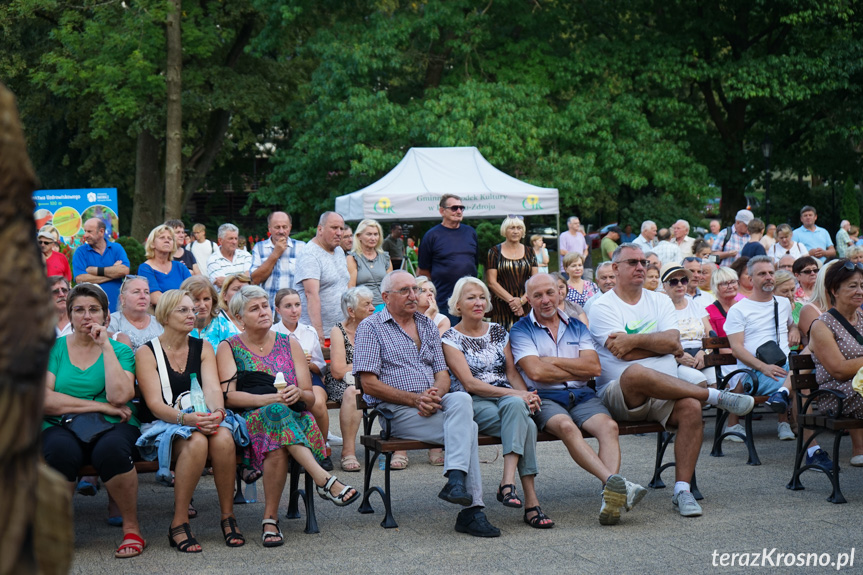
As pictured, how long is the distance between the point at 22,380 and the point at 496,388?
5.09 metres

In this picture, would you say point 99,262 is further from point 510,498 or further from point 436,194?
point 436,194

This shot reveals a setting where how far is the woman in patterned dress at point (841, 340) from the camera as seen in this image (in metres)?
6.46

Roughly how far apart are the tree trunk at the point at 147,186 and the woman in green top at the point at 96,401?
22.2 m

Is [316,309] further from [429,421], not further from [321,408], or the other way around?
[429,421]

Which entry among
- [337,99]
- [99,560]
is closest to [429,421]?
[99,560]

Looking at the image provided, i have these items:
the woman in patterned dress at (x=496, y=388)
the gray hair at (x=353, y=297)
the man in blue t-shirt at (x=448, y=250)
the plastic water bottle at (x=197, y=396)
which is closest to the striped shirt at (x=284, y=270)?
the man in blue t-shirt at (x=448, y=250)

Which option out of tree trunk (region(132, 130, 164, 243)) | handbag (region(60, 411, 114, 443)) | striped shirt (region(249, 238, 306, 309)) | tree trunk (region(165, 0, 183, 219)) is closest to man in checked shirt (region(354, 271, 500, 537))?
handbag (region(60, 411, 114, 443))

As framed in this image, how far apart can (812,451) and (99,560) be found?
191 inches

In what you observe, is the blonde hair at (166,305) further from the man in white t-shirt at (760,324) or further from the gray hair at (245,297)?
the man in white t-shirt at (760,324)

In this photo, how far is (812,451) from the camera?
7.04 meters

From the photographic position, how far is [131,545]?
527 cm

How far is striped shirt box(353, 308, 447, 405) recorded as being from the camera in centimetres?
621

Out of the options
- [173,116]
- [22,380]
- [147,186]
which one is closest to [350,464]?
[22,380]

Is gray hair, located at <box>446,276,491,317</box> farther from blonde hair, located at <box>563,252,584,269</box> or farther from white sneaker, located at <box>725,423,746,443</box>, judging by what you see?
blonde hair, located at <box>563,252,584,269</box>
